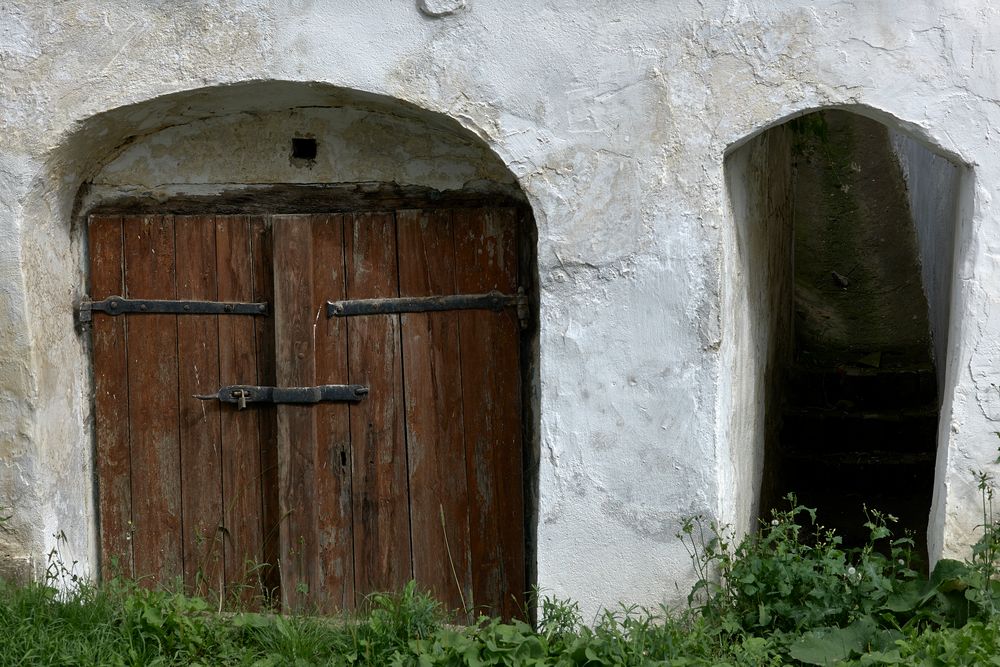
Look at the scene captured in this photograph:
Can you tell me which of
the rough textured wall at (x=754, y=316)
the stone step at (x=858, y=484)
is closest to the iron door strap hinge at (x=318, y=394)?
the rough textured wall at (x=754, y=316)

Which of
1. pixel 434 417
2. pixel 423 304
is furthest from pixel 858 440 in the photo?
pixel 423 304

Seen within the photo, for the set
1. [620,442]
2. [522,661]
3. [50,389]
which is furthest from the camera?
[50,389]

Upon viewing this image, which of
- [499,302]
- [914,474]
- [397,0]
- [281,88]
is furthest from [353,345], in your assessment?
[914,474]

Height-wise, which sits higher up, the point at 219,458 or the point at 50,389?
the point at 50,389

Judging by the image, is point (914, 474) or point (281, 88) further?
point (914, 474)

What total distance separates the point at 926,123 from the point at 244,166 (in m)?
2.59

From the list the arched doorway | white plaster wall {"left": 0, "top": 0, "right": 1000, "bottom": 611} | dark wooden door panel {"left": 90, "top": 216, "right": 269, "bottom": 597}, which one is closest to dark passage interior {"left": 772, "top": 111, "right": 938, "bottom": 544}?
white plaster wall {"left": 0, "top": 0, "right": 1000, "bottom": 611}

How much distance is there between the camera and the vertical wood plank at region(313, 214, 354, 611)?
4125 millimetres

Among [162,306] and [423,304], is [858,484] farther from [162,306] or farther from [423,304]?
[162,306]

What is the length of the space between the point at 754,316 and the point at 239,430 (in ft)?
7.58

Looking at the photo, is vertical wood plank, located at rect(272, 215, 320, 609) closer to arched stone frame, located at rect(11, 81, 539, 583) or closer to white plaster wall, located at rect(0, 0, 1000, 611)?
arched stone frame, located at rect(11, 81, 539, 583)

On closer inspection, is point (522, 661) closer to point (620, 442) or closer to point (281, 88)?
point (620, 442)

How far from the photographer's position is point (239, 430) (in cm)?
425

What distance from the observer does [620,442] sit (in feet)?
12.1
